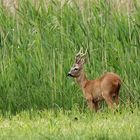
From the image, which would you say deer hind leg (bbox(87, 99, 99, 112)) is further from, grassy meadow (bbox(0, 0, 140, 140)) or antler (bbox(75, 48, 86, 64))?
antler (bbox(75, 48, 86, 64))

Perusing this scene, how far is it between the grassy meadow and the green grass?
0.68 meters

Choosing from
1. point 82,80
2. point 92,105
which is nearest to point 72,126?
point 92,105

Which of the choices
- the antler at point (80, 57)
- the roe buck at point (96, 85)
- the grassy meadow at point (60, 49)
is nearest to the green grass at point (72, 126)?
the roe buck at point (96, 85)

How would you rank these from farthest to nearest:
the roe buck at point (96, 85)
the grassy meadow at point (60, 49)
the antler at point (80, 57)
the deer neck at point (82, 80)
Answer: the grassy meadow at point (60, 49), the deer neck at point (82, 80), the antler at point (80, 57), the roe buck at point (96, 85)

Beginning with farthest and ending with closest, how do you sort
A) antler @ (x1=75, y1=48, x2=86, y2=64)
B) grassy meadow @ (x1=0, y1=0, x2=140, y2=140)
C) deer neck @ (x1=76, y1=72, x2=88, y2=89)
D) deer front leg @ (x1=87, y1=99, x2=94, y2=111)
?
grassy meadow @ (x1=0, y1=0, x2=140, y2=140)
deer neck @ (x1=76, y1=72, x2=88, y2=89)
antler @ (x1=75, y1=48, x2=86, y2=64)
deer front leg @ (x1=87, y1=99, x2=94, y2=111)

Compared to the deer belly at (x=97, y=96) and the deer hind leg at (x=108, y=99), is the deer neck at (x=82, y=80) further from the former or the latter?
the deer hind leg at (x=108, y=99)

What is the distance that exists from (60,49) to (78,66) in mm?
682

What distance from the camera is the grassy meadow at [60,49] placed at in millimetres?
9625

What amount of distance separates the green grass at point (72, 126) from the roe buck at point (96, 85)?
1.43 feet

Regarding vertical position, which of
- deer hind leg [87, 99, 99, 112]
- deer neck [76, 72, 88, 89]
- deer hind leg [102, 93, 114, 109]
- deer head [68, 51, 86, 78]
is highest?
deer head [68, 51, 86, 78]

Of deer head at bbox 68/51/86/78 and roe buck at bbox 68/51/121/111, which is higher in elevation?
deer head at bbox 68/51/86/78

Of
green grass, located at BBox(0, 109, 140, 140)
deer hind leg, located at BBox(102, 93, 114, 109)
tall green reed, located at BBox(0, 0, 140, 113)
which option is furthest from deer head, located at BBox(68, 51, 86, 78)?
green grass, located at BBox(0, 109, 140, 140)

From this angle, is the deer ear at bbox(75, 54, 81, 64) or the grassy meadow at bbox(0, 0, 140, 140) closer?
the deer ear at bbox(75, 54, 81, 64)

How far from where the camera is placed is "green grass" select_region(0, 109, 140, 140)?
6.41 m
